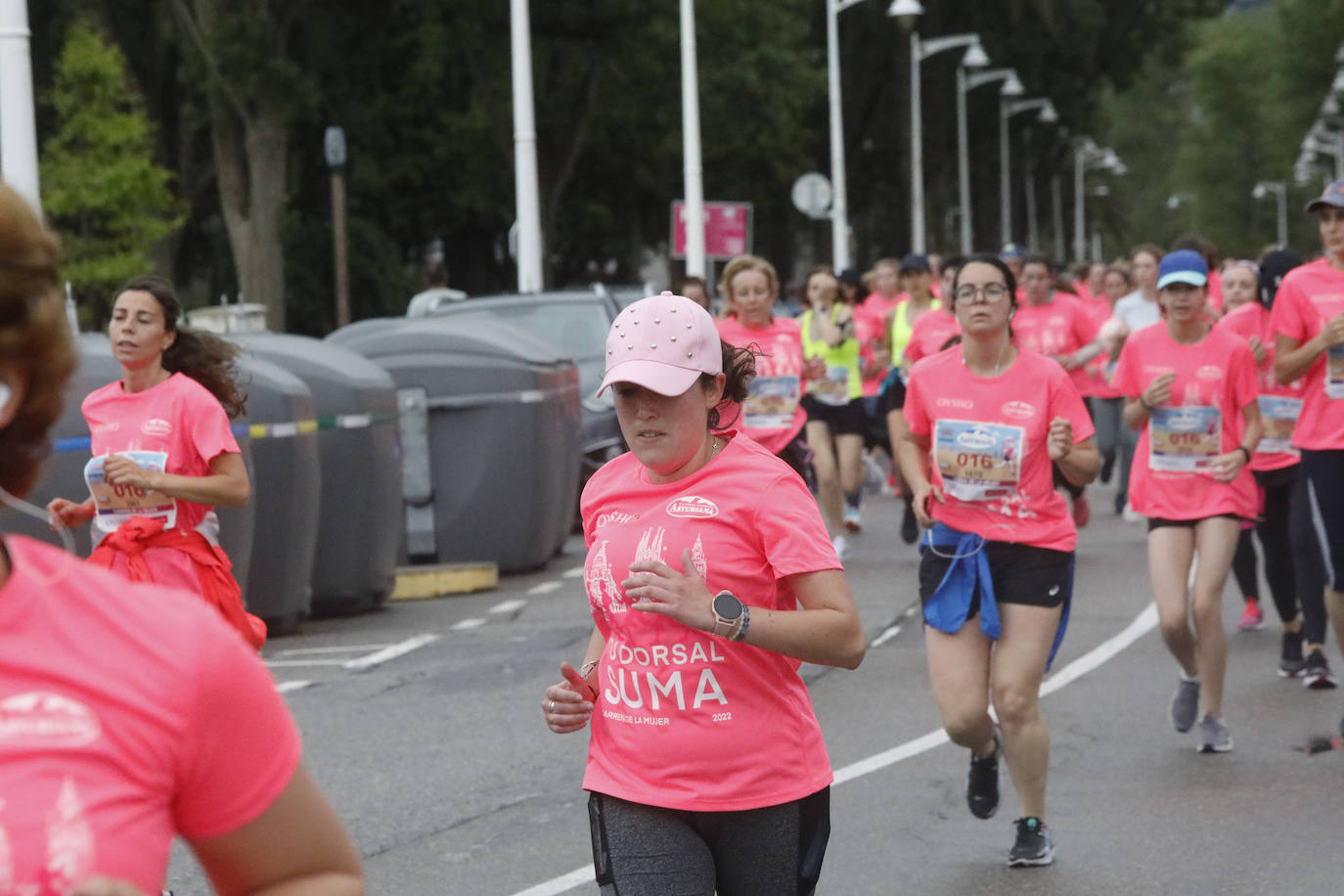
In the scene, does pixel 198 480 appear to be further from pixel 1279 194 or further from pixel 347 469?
pixel 1279 194

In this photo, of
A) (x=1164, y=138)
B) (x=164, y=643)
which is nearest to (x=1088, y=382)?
(x=164, y=643)

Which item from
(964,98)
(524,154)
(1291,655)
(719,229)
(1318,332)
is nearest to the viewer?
(1318,332)

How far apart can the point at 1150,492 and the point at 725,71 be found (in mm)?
38706

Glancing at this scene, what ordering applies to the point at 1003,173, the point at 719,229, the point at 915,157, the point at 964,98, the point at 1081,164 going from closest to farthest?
the point at 719,229 → the point at 915,157 → the point at 964,98 → the point at 1003,173 → the point at 1081,164

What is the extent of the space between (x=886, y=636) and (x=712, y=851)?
7478 mm

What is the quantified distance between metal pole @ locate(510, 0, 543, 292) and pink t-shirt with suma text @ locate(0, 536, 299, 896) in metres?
21.0

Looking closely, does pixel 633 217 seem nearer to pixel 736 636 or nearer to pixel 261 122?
pixel 261 122

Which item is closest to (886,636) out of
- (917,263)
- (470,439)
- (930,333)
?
(930,333)

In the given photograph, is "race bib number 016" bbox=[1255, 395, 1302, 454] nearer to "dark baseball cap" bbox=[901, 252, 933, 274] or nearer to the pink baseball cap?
"dark baseball cap" bbox=[901, 252, 933, 274]

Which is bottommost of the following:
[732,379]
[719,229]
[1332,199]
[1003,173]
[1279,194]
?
[732,379]

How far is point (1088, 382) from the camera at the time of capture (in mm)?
17344

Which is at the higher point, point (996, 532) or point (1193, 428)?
point (1193, 428)

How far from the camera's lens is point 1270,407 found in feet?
34.3

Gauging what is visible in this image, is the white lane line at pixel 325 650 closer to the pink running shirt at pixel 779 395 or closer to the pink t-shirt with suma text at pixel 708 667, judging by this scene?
the pink running shirt at pixel 779 395
